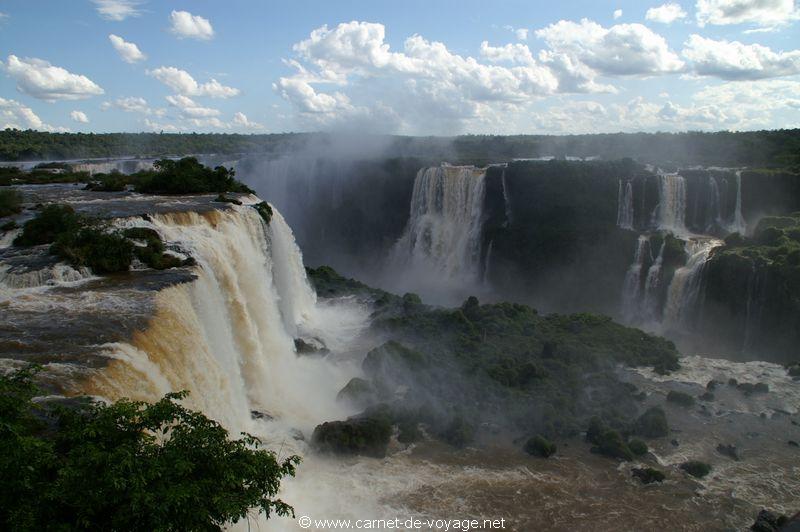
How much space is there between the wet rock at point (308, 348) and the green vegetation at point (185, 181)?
8.34 meters

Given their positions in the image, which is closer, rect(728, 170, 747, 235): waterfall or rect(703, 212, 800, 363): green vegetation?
rect(703, 212, 800, 363): green vegetation

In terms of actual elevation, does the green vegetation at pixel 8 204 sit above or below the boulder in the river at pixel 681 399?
above

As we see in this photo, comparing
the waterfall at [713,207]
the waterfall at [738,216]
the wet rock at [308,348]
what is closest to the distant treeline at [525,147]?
the waterfall at [738,216]

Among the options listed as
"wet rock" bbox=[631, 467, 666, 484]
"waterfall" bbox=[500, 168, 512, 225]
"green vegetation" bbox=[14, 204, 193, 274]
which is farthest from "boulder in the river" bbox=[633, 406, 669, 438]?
"waterfall" bbox=[500, 168, 512, 225]

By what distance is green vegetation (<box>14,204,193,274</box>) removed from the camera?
14.1m

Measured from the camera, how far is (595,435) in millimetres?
15508

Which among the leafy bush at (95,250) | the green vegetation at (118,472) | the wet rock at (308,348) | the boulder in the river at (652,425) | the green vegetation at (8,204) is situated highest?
the green vegetation at (8,204)

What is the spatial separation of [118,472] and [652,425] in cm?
1422

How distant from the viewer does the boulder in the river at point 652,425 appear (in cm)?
1602

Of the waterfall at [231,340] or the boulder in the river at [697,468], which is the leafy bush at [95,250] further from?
the boulder in the river at [697,468]

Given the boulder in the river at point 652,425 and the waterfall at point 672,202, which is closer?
the boulder in the river at point 652,425

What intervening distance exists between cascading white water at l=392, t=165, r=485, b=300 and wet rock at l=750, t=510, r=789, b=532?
2424 centimetres

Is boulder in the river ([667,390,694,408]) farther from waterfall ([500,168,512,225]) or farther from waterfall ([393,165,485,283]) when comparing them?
waterfall ([500,168,512,225])

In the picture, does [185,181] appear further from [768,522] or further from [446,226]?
[768,522]
